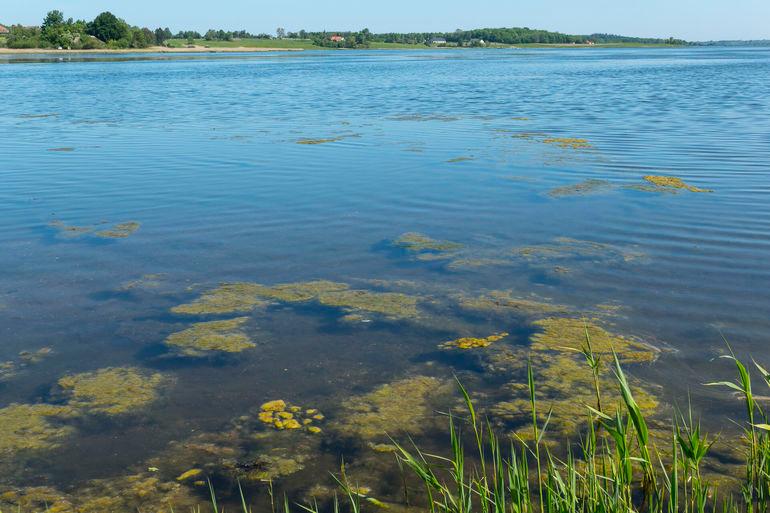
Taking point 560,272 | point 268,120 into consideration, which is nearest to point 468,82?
point 268,120


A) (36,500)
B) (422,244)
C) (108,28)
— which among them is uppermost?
(108,28)

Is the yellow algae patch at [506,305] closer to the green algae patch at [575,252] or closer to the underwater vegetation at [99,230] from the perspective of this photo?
the green algae patch at [575,252]

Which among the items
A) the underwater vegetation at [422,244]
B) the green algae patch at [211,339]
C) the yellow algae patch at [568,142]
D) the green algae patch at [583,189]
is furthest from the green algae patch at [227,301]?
the yellow algae patch at [568,142]

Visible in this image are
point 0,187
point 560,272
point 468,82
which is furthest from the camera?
point 468,82

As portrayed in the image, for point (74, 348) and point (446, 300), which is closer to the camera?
point (74, 348)

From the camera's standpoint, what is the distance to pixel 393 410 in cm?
421

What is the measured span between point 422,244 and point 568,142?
7.24 metres

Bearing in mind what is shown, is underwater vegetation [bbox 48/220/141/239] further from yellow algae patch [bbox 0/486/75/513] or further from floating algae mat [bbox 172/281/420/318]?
yellow algae patch [bbox 0/486/75/513]

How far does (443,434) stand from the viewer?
397cm

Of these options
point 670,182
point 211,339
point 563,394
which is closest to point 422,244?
point 211,339

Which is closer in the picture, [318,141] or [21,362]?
[21,362]

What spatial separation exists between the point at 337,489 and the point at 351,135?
12.0 m

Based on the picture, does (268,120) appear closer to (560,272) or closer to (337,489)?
(560,272)

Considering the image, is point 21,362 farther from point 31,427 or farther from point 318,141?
point 318,141
